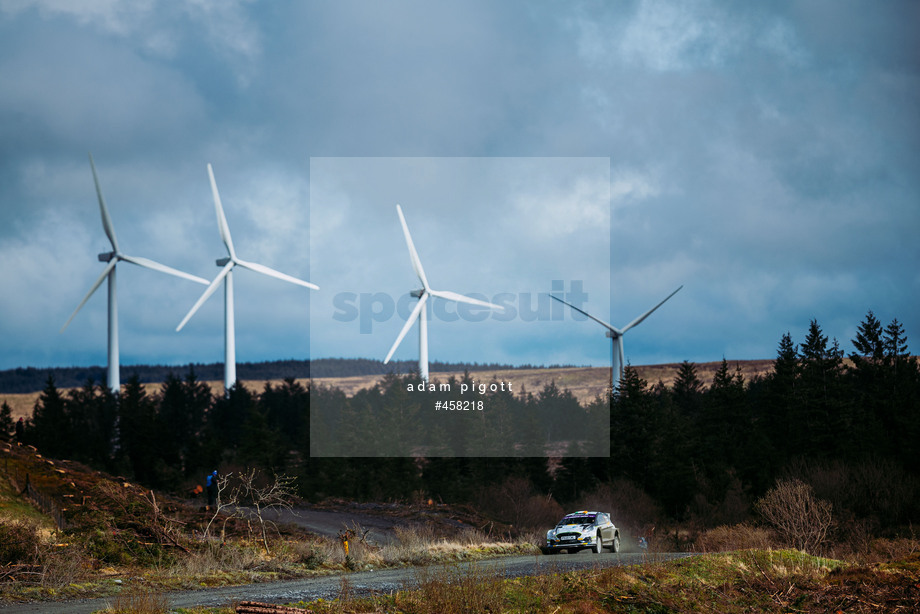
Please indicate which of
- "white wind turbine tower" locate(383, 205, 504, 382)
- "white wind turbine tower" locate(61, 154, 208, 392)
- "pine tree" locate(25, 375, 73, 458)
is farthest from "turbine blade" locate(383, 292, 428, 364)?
"pine tree" locate(25, 375, 73, 458)

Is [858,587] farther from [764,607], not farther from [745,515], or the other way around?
[745,515]

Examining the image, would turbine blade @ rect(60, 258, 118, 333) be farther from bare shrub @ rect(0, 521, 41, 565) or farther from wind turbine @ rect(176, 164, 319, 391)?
bare shrub @ rect(0, 521, 41, 565)

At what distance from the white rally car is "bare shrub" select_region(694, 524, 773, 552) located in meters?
3.67

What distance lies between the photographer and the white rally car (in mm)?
33938

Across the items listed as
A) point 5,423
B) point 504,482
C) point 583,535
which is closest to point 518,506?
point 504,482

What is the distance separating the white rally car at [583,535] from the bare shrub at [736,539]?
3.67 metres

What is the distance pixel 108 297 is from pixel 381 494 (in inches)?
1142

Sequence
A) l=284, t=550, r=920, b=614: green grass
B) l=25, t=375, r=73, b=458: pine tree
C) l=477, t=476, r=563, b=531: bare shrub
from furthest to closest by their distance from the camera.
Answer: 1. l=25, t=375, r=73, b=458: pine tree
2. l=477, t=476, r=563, b=531: bare shrub
3. l=284, t=550, r=920, b=614: green grass

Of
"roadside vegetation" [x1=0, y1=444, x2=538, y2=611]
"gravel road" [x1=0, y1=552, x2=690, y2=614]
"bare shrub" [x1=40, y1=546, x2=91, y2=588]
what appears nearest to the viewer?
"gravel road" [x1=0, y1=552, x2=690, y2=614]

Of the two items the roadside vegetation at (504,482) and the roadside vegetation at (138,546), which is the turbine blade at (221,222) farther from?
the roadside vegetation at (138,546)

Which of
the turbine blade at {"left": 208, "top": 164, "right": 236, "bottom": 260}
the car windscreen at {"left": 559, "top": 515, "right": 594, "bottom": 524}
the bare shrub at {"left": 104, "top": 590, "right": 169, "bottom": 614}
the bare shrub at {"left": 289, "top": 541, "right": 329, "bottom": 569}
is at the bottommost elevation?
the car windscreen at {"left": 559, "top": 515, "right": 594, "bottom": 524}

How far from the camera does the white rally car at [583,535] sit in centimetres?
3394

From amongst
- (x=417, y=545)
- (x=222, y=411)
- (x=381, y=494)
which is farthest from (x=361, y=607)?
(x=222, y=411)

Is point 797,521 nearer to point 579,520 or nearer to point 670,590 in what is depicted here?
point 579,520
